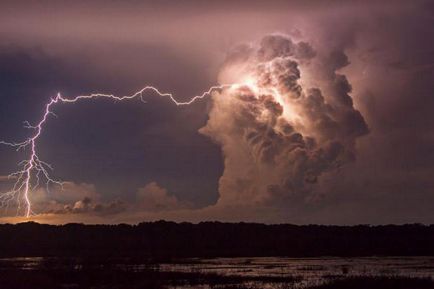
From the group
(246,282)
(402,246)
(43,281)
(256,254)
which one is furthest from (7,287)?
(402,246)

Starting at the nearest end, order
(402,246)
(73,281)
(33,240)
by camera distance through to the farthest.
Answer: (73,281), (402,246), (33,240)

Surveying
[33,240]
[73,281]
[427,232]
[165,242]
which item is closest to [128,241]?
[165,242]

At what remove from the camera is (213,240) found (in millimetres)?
119000

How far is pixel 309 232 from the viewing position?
126125mm

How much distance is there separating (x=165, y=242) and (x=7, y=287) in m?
74.8

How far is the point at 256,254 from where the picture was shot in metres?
95.4

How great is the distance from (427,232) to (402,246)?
18739 millimetres

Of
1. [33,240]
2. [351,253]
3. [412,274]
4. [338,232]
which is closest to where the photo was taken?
[412,274]

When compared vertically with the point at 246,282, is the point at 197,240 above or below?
above

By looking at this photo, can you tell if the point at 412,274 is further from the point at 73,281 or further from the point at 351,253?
the point at 351,253

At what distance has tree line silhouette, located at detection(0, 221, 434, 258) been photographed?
328 ft

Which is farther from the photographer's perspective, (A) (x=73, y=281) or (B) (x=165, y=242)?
(B) (x=165, y=242)

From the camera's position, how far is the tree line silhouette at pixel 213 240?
9994 cm

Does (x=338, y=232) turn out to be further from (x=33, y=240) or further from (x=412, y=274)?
(x=412, y=274)
